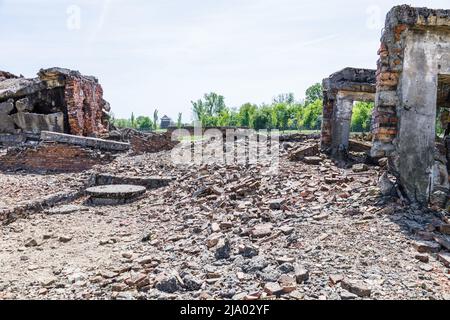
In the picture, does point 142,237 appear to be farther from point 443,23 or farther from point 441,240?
point 443,23

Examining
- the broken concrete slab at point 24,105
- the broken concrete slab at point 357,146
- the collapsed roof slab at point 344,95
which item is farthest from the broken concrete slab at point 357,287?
the broken concrete slab at point 24,105

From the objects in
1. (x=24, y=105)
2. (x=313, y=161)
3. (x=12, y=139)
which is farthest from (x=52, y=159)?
(x=313, y=161)

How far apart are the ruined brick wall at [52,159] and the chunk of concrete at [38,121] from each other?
158cm

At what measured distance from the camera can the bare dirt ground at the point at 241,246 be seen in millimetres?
3248

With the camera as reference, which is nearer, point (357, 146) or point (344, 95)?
point (344, 95)

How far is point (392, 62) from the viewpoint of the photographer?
5.29 meters

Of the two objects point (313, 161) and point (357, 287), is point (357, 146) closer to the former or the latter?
point (313, 161)

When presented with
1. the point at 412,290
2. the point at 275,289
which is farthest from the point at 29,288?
the point at 412,290

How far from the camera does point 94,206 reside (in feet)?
25.0

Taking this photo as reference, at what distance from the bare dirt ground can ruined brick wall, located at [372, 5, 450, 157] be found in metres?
0.87

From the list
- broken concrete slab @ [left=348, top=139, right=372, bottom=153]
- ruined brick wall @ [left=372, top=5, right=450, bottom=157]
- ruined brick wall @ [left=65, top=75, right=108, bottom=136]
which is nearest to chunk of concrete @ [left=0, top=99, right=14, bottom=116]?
ruined brick wall @ [left=65, top=75, right=108, bottom=136]

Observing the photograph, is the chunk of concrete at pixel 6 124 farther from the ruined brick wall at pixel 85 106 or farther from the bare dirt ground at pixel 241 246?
the bare dirt ground at pixel 241 246

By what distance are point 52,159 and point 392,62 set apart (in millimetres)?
9641

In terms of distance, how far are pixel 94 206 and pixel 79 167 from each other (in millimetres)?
3574
